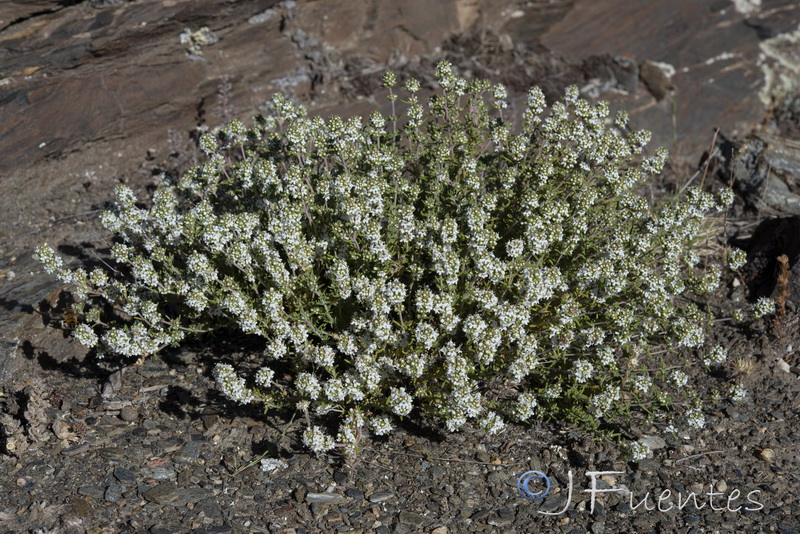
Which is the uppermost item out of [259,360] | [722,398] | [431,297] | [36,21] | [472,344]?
[36,21]

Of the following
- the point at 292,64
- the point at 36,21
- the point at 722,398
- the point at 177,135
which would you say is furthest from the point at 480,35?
the point at 722,398

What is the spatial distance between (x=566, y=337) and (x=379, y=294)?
1186mm

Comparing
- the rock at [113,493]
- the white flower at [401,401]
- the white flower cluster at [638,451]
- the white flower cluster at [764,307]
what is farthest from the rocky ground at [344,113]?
the white flower cluster at [764,307]

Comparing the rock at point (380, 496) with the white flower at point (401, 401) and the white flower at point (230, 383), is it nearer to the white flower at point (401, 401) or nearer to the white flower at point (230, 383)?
the white flower at point (401, 401)

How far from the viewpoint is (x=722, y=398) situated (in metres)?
5.60

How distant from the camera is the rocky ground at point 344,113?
4.64 m

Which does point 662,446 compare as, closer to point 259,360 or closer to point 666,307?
point 666,307

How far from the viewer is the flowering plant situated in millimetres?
4609

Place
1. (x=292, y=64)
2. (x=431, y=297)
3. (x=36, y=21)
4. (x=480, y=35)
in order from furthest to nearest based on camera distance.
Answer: (x=480, y=35) < (x=292, y=64) < (x=36, y=21) < (x=431, y=297)

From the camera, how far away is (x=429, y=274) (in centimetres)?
538

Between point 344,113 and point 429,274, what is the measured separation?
12.8ft

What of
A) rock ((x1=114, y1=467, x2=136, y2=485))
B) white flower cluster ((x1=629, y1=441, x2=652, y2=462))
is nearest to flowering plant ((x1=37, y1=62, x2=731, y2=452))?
white flower cluster ((x1=629, y1=441, x2=652, y2=462))

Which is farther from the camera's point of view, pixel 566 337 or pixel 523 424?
pixel 523 424

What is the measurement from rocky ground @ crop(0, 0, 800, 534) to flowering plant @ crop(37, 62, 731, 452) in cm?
37
